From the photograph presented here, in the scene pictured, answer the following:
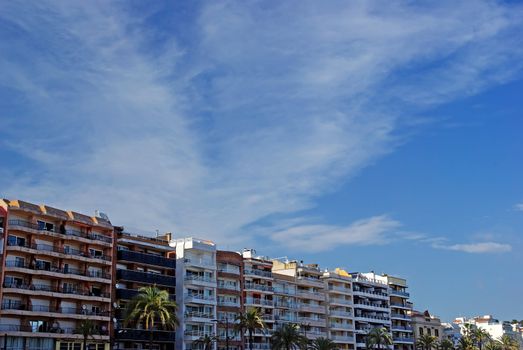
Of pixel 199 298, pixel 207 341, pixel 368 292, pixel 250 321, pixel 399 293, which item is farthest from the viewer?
pixel 399 293

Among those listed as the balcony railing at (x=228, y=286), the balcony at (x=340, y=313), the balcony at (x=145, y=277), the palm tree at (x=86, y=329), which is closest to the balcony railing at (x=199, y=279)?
the balcony railing at (x=228, y=286)

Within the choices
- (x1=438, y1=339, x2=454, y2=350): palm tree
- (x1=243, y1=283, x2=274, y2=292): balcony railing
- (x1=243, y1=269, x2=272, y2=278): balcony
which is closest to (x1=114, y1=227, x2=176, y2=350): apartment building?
(x1=243, y1=283, x2=274, y2=292): balcony railing

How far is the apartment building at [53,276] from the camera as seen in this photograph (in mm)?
85000

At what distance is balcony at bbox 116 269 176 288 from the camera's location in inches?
3898

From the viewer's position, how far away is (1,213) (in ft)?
277

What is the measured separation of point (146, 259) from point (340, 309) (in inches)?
Answer: 2136

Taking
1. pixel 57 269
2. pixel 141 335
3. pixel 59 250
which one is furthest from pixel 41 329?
pixel 141 335

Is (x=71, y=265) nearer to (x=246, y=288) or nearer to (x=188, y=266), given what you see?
(x=188, y=266)

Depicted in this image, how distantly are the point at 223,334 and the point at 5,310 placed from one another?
129ft

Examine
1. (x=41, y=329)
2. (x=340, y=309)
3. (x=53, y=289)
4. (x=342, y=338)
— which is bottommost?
(x=41, y=329)

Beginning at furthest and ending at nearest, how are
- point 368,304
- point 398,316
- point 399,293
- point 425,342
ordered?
1. point 399,293
2. point 398,316
3. point 425,342
4. point 368,304

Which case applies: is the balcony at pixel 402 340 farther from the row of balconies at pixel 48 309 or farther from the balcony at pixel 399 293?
the row of balconies at pixel 48 309

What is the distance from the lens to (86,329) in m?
85.2

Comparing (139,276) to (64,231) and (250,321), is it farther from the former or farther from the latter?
(250,321)
